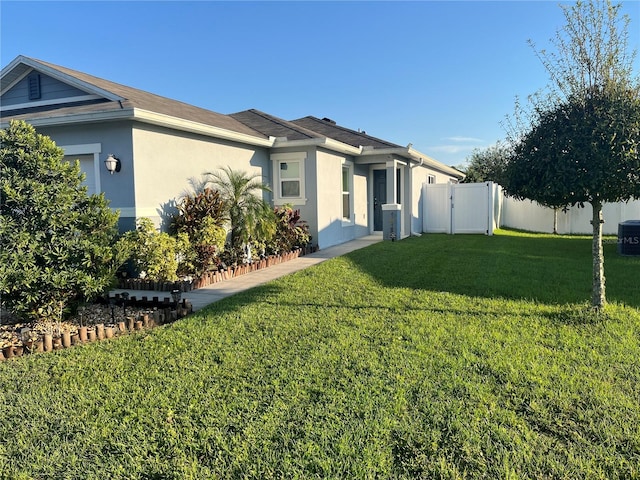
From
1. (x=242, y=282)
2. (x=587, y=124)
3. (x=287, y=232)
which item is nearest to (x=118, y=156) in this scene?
(x=242, y=282)

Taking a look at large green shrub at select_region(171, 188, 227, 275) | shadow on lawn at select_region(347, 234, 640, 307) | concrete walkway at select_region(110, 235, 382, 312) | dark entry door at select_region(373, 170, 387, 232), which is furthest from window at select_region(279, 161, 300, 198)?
dark entry door at select_region(373, 170, 387, 232)

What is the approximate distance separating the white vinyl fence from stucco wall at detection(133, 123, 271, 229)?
11.4m

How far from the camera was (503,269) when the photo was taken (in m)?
9.39

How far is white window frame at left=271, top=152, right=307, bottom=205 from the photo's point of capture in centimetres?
1299

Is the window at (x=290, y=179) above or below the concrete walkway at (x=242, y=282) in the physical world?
above

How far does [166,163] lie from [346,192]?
758 centimetres

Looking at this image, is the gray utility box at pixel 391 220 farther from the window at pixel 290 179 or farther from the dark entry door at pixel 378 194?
the window at pixel 290 179

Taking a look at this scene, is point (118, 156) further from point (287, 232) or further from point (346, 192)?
point (346, 192)

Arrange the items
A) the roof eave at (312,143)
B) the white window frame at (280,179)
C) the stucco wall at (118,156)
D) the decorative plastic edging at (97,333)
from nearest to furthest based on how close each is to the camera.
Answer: the decorative plastic edging at (97,333) < the stucco wall at (118,156) < the roof eave at (312,143) < the white window frame at (280,179)

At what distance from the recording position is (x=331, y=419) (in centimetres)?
331

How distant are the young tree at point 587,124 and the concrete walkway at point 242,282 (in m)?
5.16

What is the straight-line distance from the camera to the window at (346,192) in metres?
15.7

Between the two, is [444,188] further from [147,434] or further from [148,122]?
[147,434]

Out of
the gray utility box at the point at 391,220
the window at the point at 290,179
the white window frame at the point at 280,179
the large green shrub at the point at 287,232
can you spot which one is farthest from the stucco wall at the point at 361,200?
the large green shrub at the point at 287,232
